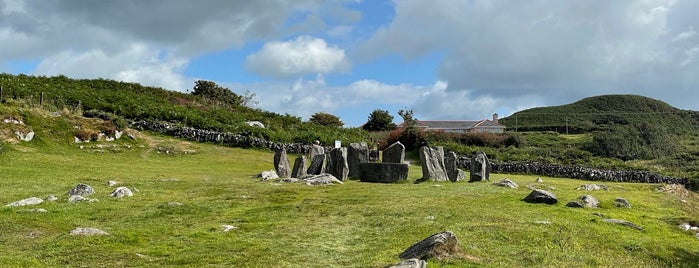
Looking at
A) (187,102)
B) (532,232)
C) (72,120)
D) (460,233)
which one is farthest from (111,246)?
(187,102)

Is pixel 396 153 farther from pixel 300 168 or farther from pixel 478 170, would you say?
pixel 300 168

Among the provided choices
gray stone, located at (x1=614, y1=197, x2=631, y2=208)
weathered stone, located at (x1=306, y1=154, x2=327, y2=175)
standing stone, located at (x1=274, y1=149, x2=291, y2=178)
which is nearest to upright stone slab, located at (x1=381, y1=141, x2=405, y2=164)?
weathered stone, located at (x1=306, y1=154, x2=327, y2=175)

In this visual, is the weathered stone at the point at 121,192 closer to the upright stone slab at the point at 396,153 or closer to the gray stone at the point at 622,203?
the upright stone slab at the point at 396,153

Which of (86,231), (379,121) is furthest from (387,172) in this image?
(379,121)

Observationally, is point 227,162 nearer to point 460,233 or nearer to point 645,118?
point 460,233

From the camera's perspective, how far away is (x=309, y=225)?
17078 mm

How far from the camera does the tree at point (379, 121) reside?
3296 inches

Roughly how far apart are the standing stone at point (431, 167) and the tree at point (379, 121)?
165 ft

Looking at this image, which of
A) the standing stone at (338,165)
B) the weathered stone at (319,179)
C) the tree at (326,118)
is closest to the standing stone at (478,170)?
the standing stone at (338,165)

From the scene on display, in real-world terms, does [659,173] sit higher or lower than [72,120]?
lower

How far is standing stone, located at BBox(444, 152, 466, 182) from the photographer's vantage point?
33.3 meters

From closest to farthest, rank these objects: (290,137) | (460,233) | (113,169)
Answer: (460,233) → (113,169) → (290,137)

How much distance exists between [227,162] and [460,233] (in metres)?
26.2

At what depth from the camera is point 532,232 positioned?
52.1ft
